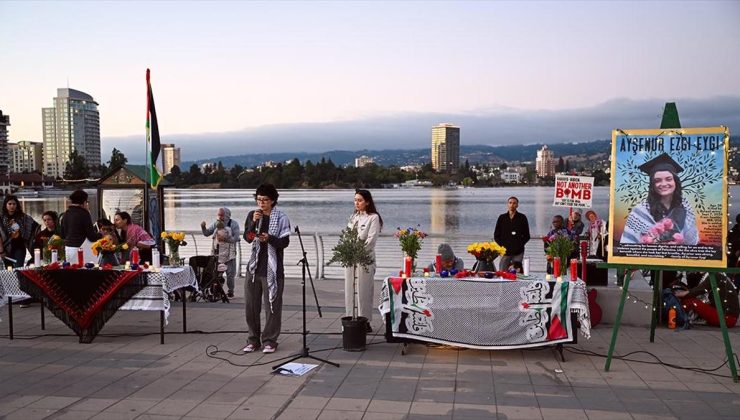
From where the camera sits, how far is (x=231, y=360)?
256 inches

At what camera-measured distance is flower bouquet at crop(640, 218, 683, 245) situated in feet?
19.5

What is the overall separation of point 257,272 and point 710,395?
4.57 metres

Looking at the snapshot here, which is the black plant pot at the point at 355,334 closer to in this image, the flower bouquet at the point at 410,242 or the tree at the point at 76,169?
the flower bouquet at the point at 410,242

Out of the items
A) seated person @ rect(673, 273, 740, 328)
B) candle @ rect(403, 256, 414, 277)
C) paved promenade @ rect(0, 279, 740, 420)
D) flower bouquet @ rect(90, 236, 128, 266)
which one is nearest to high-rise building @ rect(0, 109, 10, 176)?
flower bouquet @ rect(90, 236, 128, 266)

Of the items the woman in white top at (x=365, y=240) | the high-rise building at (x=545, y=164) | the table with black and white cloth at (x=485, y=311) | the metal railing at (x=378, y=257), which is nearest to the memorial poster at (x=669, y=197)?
the table with black and white cloth at (x=485, y=311)

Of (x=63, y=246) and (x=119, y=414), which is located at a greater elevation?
(x=63, y=246)

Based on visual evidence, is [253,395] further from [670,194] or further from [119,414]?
[670,194]

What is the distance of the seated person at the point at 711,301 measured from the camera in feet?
26.4

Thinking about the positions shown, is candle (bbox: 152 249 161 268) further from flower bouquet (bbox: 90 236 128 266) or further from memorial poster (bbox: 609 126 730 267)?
memorial poster (bbox: 609 126 730 267)

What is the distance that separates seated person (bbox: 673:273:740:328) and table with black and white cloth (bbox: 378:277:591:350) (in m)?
2.55

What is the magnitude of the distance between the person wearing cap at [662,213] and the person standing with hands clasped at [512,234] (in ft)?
13.2

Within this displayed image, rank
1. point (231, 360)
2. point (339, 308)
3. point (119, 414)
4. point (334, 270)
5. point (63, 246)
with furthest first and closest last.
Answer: point (334, 270) < point (339, 308) < point (63, 246) < point (231, 360) < point (119, 414)

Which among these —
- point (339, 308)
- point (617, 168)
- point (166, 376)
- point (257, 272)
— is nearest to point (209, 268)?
point (339, 308)

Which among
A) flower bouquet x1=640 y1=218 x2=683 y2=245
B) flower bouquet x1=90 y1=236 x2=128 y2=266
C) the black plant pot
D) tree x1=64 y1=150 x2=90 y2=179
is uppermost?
tree x1=64 y1=150 x2=90 y2=179
